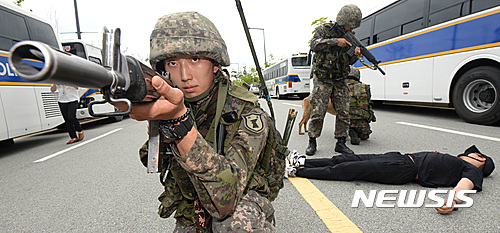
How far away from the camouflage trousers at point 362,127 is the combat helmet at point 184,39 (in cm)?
328

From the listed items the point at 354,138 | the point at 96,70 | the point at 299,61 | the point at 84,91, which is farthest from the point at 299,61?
the point at 96,70

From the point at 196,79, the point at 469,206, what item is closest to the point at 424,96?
the point at 469,206

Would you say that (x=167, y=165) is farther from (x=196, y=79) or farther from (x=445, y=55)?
(x=445, y=55)

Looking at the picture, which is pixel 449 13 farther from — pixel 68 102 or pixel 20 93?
pixel 20 93

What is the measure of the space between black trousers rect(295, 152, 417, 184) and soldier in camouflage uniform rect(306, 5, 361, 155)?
0.85m

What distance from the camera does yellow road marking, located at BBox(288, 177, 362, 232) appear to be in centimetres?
178

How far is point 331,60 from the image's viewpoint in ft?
11.3

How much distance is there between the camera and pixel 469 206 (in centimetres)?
192

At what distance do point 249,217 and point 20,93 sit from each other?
18.5 ft

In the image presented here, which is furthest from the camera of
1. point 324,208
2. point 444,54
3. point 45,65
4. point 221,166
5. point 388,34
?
point 388,34

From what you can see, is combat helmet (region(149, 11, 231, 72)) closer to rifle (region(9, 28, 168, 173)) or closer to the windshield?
rifle (region(9, 28, 168, 173))

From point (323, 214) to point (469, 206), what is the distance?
1.04 meters

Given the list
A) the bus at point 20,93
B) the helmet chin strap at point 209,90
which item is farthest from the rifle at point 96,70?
the bus at point 20,93

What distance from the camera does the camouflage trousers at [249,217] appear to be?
1110 mm
